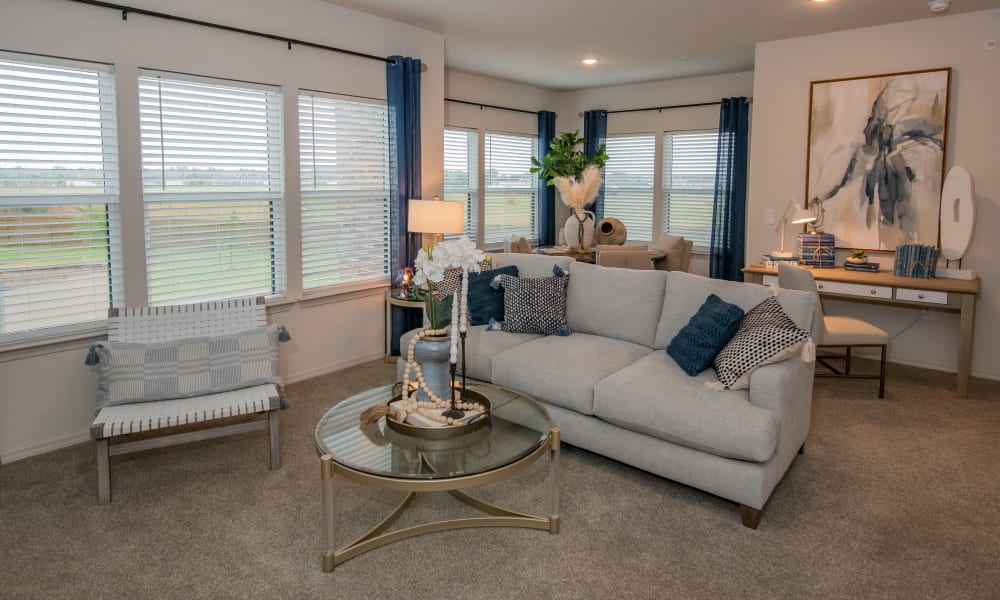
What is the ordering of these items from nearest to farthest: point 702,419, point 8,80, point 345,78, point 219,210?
point 702,419 → point 8,80 → point 219,210 → point 345,78

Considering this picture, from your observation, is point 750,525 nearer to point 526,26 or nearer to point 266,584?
point 266,584

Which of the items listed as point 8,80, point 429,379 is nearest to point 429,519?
point 429,379

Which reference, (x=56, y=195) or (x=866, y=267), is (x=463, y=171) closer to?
(x=866, y=267)

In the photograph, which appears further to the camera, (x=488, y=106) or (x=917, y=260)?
(x=488, y=106)

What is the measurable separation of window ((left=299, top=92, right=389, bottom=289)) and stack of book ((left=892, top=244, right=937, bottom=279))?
12.5ft

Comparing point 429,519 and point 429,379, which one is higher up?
point 429,379

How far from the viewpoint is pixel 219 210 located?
13.5 feet

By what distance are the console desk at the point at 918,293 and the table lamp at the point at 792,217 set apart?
1.42ft

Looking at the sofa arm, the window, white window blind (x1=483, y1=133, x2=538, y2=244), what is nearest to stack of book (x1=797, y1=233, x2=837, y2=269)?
the sofa arm

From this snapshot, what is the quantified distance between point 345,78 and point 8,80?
2.05 m

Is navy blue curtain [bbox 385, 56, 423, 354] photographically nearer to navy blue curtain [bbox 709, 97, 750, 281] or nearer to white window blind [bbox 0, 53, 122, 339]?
white window blind [bbox 0, 53, 122, 339]

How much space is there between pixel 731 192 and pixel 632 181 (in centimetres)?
137

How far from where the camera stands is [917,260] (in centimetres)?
467

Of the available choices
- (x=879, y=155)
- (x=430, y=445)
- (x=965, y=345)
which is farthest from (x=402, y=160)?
(x=965, y=345)
